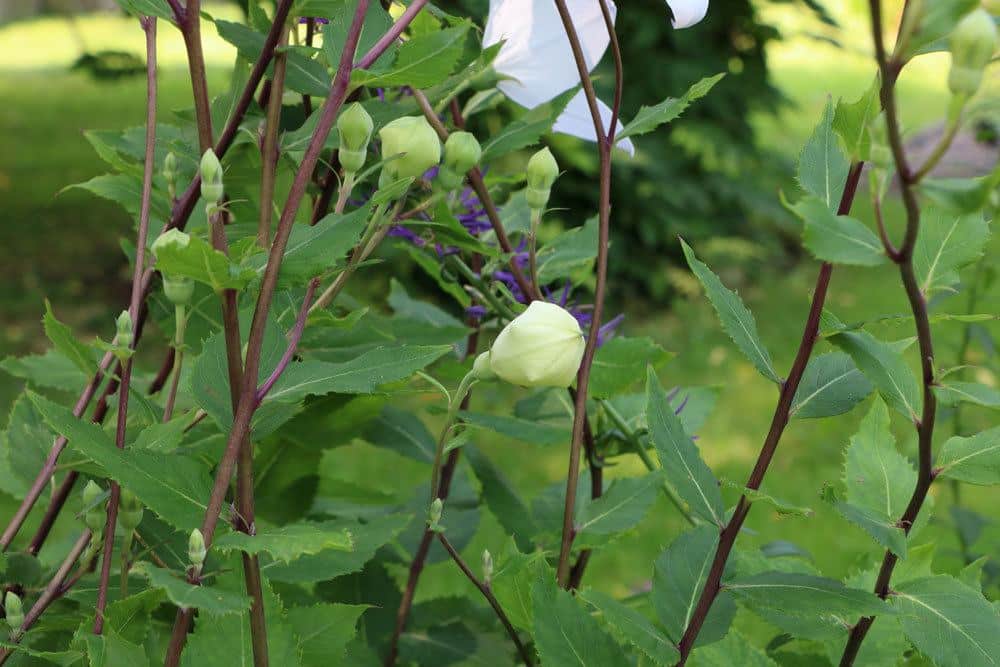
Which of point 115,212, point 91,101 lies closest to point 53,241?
point 115,212

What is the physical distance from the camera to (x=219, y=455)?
31.3 inches

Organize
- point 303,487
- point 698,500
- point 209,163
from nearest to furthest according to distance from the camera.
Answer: point 209,163
point 698,500
point 303,487

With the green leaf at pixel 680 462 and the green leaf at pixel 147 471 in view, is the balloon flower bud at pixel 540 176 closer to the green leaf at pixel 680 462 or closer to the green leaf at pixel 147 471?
the green leaf at pixel 680 462

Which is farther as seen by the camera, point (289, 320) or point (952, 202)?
point (289, 320)

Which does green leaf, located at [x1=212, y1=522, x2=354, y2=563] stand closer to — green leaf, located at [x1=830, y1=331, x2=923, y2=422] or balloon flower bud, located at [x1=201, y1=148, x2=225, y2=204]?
balloon flower bud, located at [x1=201, y1=148, x2=225, y2=204]

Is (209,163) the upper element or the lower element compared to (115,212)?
upper

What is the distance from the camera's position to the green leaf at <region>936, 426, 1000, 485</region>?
668 millimetres

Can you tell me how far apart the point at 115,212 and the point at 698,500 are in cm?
669

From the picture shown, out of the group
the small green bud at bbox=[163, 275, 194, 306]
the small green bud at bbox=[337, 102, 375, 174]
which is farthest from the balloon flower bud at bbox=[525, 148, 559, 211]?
the small green bud at bbox=[163, 275, 194, 306]

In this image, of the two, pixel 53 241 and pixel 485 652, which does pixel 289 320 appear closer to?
pixel 485 652

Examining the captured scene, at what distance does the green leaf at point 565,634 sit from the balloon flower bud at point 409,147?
27 centimetres

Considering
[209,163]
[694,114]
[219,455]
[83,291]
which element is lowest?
[83,291]

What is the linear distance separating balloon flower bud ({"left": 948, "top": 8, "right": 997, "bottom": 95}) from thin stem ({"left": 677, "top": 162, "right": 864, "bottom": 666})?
162mm

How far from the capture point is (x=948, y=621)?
0.68 metres
